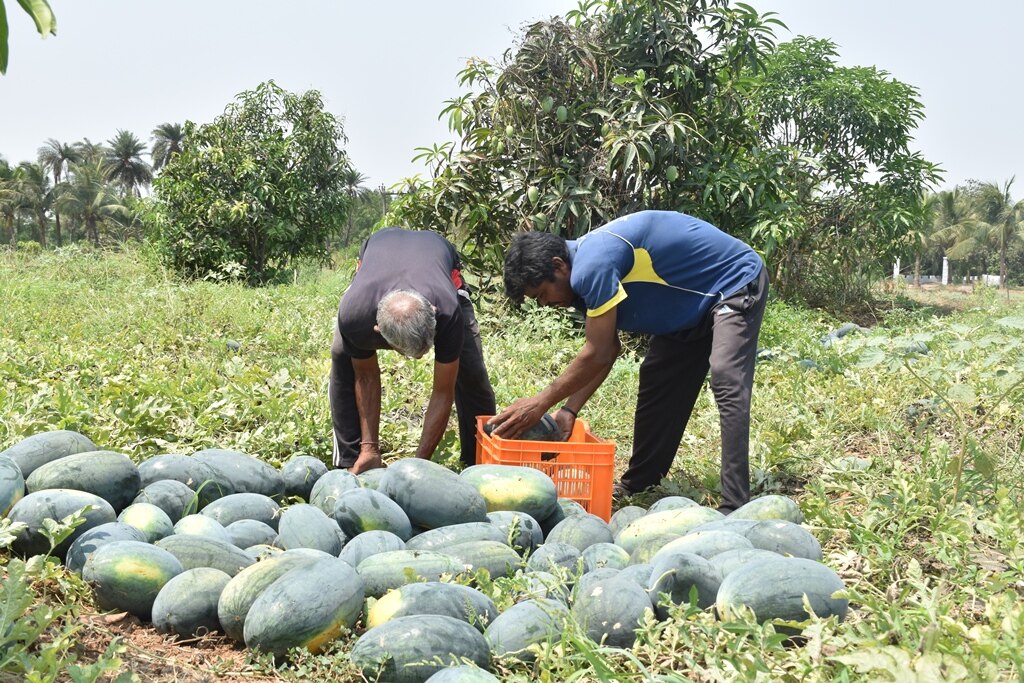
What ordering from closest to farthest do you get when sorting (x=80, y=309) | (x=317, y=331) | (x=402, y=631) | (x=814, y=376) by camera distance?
(x=402, y=631), (x=814, y=376), (x=317, y=331), (x=80, y=309)

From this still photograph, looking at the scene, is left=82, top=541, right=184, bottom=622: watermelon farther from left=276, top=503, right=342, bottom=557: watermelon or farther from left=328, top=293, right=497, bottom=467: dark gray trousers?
left=328, top=293, right=497, bottom=467: dark gray trousers

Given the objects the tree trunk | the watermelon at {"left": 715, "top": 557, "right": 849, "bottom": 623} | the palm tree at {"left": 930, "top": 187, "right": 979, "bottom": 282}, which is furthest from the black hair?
the tree trunk

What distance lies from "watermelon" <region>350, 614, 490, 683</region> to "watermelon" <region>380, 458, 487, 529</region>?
860 millimetres

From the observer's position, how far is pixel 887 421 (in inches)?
189

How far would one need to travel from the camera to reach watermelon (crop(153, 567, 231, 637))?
2.48 meters

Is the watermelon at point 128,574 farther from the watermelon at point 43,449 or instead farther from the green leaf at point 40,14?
the green leaf at point 40,14

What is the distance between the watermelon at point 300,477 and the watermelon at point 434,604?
1.26m

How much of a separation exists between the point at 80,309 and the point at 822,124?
46.2 feet

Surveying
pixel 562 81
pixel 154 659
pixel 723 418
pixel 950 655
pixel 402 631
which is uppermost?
pixel 562 81

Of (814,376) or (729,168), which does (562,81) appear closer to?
(729,168)

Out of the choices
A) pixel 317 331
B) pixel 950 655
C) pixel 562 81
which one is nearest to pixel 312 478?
pixel 950 655

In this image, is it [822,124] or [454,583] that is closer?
[454,583]

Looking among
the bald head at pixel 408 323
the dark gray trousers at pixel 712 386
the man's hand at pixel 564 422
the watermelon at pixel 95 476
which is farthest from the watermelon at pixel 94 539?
the dark gray trousers at pixel 712 386

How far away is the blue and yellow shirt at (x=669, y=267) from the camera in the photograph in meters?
3.76
